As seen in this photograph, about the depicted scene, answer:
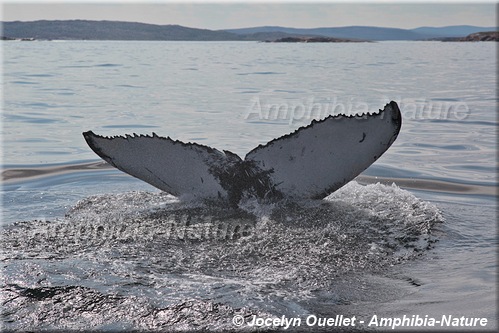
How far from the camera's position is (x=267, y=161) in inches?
211

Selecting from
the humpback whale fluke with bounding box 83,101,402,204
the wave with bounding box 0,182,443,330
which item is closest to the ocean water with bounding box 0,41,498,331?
the wave with bounding box 0,182,443,330

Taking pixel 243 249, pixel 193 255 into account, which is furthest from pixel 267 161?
pixel 193 255

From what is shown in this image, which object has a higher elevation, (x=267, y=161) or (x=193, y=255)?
(x=267, y=161)

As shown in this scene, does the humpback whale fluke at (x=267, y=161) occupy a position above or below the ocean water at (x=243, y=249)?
above

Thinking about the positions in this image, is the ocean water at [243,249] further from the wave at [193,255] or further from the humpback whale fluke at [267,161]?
the humpback whale fluke at [267,161]

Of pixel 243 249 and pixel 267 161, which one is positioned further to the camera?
pixel 267 161

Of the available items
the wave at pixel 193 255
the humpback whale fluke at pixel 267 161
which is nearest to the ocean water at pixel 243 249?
the wave at pixel 193 255

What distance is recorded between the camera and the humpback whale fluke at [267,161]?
500 cm

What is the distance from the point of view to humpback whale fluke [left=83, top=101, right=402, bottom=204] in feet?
16.4

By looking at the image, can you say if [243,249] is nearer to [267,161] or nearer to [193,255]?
[193,255]

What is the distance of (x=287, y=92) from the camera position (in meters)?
20.3

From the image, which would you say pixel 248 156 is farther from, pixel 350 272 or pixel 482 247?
pixel 482 247

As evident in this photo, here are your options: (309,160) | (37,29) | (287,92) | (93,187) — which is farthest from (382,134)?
(37,29)

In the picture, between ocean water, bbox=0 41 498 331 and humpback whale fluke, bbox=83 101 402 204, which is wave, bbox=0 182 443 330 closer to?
ocean water, bbox=0 41 498 331
